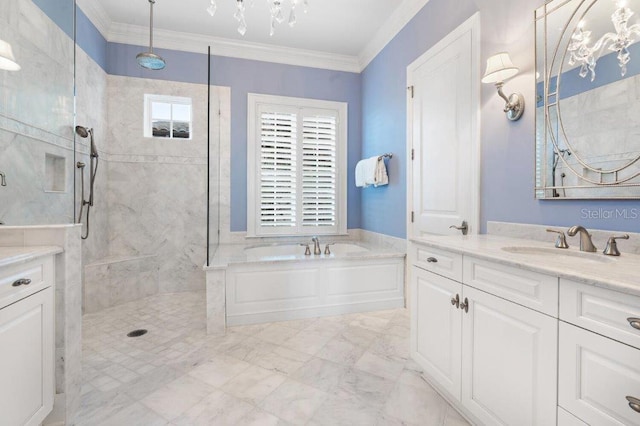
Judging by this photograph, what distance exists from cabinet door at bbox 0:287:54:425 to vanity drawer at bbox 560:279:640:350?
6.46 ft

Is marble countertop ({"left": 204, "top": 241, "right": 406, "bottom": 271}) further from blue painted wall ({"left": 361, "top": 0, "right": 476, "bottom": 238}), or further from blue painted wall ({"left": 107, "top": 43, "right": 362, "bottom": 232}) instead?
blue painted wall ({"left": 107, "top": 43, "right": 362, "bottom": 232})

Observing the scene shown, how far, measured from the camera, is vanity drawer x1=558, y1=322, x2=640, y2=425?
81cm

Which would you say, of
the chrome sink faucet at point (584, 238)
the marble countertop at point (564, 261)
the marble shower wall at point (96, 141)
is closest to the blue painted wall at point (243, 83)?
the marble shower wall at point (96, 141)

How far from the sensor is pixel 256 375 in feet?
6.18

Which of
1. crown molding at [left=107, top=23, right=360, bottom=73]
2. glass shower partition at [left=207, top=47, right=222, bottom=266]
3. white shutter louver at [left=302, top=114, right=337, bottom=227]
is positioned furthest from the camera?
white shutter louver at [left=302, top=114, right=337, bottom=227]

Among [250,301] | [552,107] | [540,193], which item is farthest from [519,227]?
[250,301]

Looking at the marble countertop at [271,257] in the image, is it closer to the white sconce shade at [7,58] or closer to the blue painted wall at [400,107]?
the blue painted wall at [400,107]

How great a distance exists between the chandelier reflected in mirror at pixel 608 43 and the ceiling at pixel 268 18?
171 cm

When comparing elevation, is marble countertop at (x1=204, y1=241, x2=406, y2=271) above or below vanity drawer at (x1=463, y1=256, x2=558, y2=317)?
below

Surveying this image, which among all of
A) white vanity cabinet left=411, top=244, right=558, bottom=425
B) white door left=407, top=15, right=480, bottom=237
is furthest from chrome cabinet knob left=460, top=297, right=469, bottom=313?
white door left=407, top=15, right=480, bottom=237

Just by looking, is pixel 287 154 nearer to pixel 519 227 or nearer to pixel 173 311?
pixel 173 311

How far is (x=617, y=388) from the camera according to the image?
84cm

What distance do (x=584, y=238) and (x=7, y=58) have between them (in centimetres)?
326

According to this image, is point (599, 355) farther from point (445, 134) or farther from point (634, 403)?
point (445, 134)
